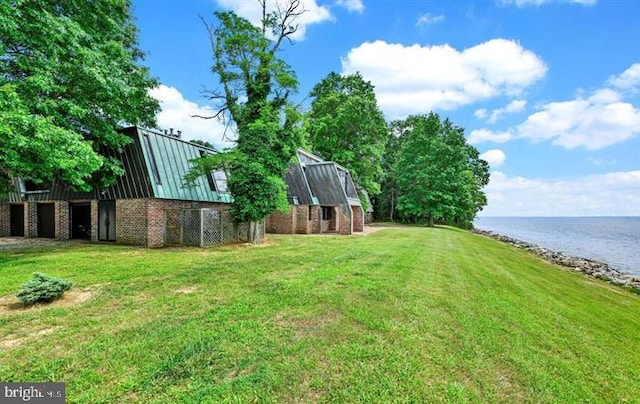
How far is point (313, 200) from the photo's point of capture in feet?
77.3

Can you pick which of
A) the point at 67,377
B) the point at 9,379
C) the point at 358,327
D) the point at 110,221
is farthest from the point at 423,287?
the point at 110,221

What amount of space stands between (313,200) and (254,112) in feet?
31.3

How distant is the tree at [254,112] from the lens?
1486 centimetres

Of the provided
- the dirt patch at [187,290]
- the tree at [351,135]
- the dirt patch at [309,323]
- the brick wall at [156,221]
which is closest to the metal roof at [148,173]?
the brick wall at [156,221]

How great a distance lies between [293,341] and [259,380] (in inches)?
38.9

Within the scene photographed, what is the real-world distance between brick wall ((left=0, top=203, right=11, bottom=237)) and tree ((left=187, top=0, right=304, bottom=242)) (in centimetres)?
1252

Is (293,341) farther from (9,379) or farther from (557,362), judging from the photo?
(557,362)

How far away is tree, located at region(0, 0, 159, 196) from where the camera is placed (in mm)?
9625

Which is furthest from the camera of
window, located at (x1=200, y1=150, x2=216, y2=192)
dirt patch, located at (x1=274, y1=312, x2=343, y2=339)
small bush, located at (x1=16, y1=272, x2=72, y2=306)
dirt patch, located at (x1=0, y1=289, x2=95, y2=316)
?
window, located at (x1=200, y1=150, x2=216, y2=192)

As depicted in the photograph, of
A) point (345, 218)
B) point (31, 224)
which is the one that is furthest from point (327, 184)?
point (31, 224)

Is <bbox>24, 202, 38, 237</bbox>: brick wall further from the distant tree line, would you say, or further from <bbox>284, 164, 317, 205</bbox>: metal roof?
Answer: <bbox>284, 164, 317, 205</bbox>: metal roof

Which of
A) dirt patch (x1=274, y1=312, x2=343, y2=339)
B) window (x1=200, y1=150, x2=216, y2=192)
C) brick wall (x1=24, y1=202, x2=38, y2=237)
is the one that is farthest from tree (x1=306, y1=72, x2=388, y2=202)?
dirt patch (x1=274, y1=312, x2=343, y2=339)

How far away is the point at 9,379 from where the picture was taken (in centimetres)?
334

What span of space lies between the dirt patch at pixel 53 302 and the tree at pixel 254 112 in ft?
28.4
